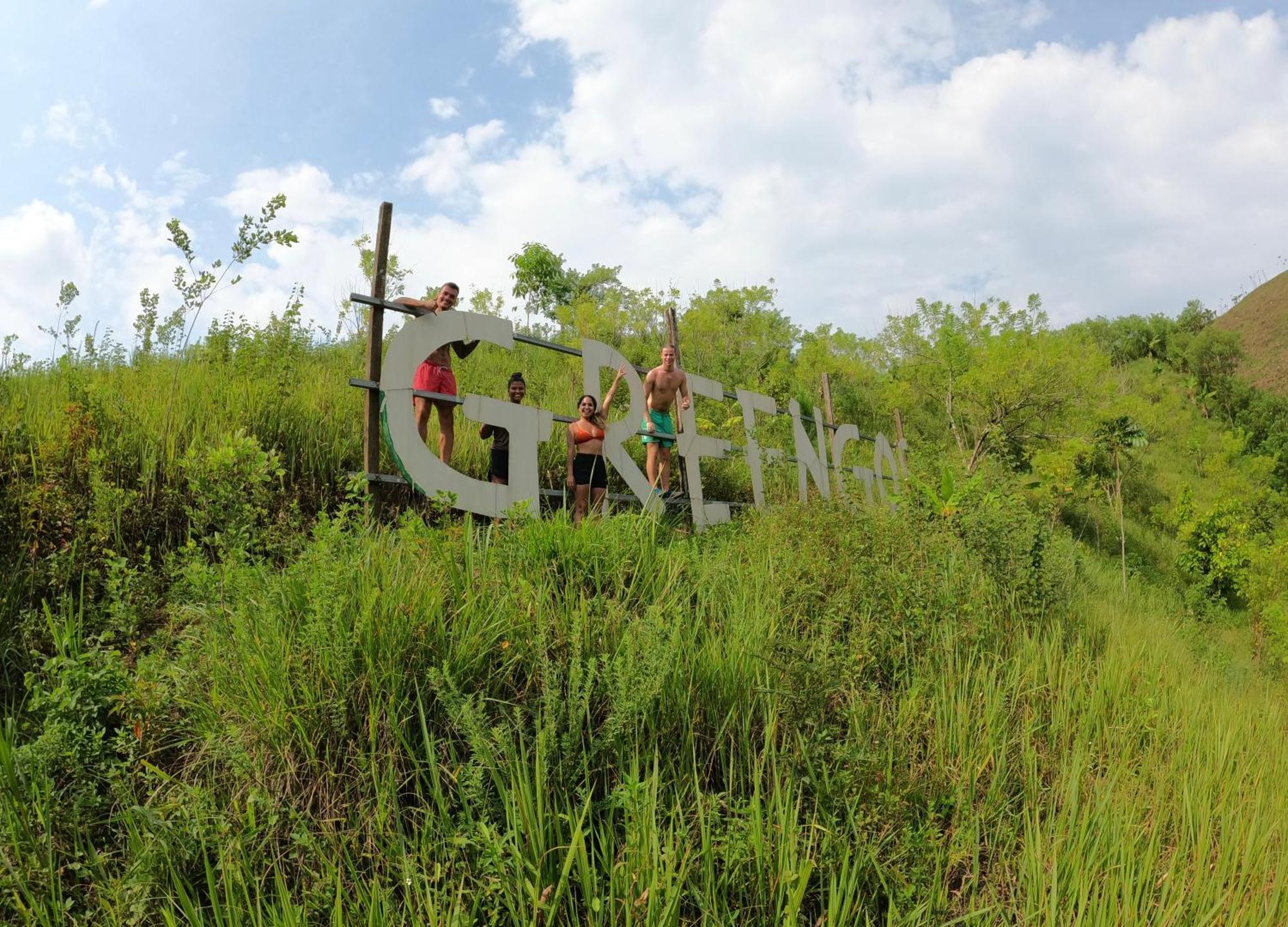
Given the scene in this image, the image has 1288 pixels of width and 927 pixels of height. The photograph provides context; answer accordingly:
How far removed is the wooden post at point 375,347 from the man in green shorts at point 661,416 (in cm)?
306

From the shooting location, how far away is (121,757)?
303 cm

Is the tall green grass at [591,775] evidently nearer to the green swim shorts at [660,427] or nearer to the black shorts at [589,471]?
the black shorts at [589,471]

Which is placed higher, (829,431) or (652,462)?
(829,431)

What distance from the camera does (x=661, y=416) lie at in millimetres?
8398

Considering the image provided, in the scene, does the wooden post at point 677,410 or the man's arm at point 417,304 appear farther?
the wooden post at point 677,410

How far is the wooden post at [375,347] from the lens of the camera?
561 centimetres

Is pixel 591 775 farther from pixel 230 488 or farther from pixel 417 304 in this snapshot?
pixel 417 304

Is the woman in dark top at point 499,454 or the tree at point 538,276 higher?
the tree at point 538,276

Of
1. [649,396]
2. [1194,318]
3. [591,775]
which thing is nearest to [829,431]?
[649,396]

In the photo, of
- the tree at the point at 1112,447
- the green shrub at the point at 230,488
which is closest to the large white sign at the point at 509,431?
the green shrub at the point at 230,488

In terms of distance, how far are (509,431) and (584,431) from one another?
2.68 feet

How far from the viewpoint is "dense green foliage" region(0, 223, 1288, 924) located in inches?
99.9

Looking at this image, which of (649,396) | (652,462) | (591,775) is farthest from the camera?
(649,396)

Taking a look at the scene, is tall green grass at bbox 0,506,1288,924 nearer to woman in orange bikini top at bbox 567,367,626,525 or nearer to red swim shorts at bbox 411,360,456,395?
red swim shorts at bbox 411,360,456,395
